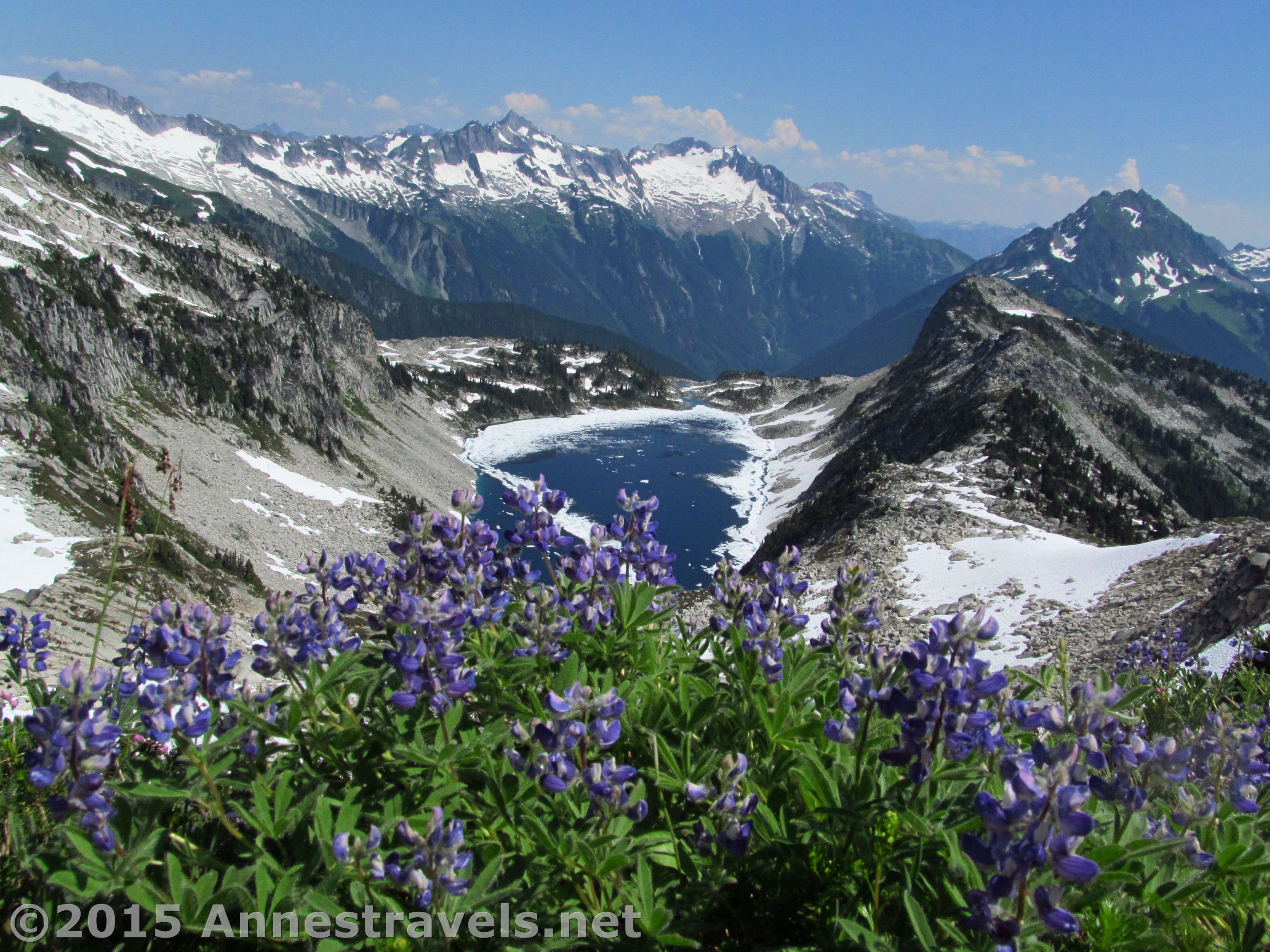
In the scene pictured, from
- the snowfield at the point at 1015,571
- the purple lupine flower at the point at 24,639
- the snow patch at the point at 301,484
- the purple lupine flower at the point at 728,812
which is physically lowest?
the snowfield at the point at 1015,571

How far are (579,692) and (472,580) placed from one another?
4.20 feet

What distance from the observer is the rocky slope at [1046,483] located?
20.0m

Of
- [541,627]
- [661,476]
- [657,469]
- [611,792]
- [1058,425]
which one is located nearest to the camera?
[611,792]

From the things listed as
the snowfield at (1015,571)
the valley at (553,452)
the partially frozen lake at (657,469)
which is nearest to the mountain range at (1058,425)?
the valley at (553,452)

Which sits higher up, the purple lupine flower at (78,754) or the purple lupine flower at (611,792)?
the purple lupine flower at (78,754)

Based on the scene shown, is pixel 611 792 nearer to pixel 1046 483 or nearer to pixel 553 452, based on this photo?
pixel 1046 483

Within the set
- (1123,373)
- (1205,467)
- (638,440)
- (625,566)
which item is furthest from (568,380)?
(625,566)

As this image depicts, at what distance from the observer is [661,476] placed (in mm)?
92125

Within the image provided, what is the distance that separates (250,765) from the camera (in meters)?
3.13

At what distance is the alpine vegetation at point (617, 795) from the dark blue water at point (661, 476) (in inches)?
1650

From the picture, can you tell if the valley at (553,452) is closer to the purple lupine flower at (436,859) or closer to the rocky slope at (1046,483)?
the rocky slope at (1046,483)

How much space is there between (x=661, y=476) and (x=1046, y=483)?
193 feet

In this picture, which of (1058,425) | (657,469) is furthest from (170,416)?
(1058,425)

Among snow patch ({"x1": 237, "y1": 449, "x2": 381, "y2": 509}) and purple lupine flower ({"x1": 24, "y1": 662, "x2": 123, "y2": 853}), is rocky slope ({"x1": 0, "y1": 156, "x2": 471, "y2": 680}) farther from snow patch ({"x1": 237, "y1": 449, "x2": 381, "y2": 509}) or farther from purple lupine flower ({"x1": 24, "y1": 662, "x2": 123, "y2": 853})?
purple lupine flower ({"x1": 24, "y1": 662, "x2": 123, "y2": 853})
